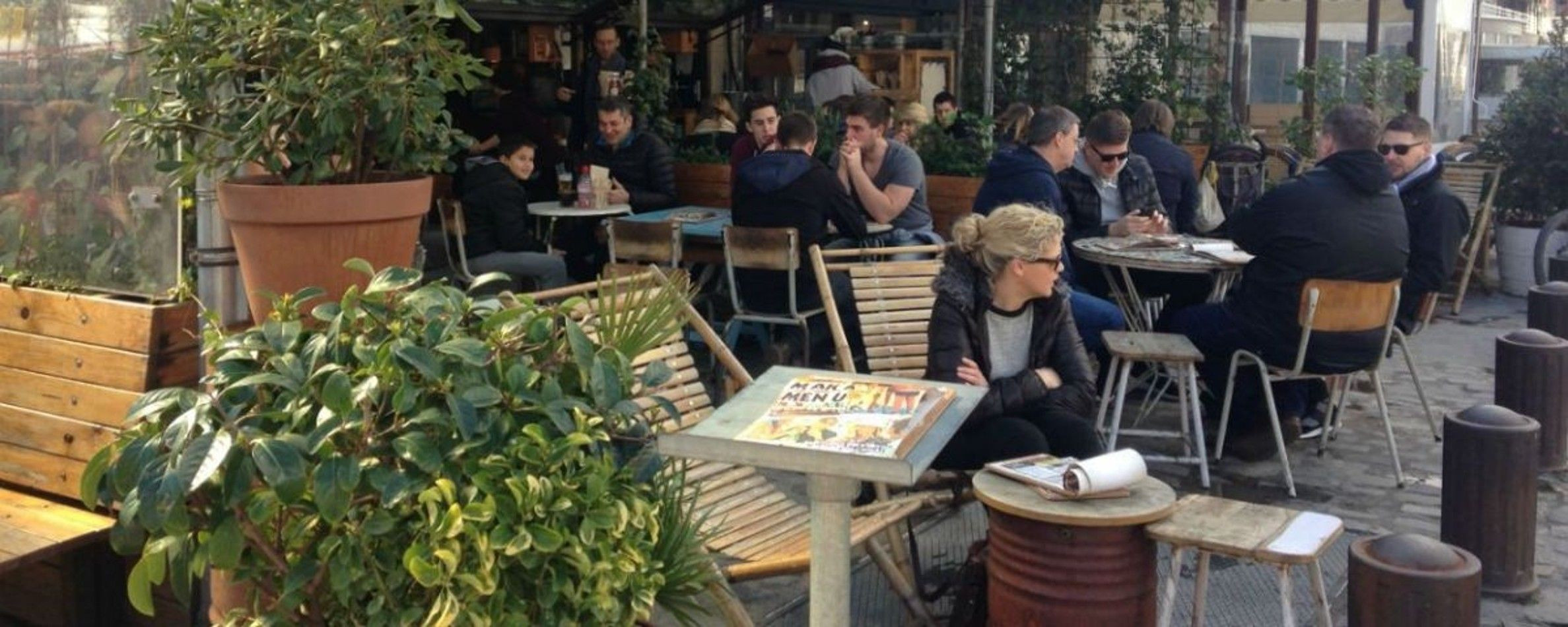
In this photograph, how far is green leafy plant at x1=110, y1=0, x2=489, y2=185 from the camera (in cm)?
352

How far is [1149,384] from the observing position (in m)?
7.13

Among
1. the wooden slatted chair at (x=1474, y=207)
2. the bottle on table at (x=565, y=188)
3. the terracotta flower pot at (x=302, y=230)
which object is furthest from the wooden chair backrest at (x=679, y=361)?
the wooden slatted chair at (x=1474, y=207)

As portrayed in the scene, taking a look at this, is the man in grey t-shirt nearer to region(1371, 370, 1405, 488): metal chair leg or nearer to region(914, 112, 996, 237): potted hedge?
region(914, 112, 996, 237): potted hedge

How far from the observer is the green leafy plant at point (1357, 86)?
1177 centimetres

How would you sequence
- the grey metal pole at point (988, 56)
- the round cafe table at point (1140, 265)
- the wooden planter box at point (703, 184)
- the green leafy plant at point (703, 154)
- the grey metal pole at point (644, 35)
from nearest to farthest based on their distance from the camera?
1. the round cafe table at point (1140, 265)
2. the wooden planter box at point (703, 184)
3. the green leafy plant at point (703, 154)
4. the grey metal pole at point (644, 35)
5. the grey metal pole at point (988, 56)

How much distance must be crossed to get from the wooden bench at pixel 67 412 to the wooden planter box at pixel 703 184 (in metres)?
4.93

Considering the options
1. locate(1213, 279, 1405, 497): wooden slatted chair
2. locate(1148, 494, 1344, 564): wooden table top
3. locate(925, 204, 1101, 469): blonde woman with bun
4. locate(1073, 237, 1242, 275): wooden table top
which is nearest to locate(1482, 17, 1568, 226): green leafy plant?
locate(1073, 237, 1242, 275): wooden table top

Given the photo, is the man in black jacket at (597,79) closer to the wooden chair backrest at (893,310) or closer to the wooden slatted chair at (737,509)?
the wooden chair backrest at (893,310)

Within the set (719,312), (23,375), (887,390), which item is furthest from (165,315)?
(719,312)

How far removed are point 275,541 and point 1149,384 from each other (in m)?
4.82

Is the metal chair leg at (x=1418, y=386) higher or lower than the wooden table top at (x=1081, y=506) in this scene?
lower

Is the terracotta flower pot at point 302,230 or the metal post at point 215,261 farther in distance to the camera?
the metal post at point 215,261

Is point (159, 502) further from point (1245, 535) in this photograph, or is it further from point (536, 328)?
point (1245, 535)

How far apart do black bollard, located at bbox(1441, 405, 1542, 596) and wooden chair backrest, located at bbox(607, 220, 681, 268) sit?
332 cm
